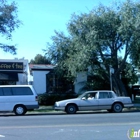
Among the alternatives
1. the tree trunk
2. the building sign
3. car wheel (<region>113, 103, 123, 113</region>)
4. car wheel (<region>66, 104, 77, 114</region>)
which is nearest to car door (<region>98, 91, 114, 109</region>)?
car wheel (<region>113, 103, 123, 113</region>)

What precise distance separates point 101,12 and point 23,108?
10.5 m

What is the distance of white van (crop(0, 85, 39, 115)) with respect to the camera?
64.0 ft

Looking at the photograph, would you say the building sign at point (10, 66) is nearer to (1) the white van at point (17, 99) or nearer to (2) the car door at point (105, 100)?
(1) the white van at point (17, 99)

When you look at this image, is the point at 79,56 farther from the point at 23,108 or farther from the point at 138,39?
the point at 23,108

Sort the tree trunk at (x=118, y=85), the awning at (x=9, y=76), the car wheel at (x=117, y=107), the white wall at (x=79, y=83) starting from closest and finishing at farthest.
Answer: the car wheel at (x=117, y=107) → the tree trunk at (x=118, y=85) → the awning at (x=9, y=76) → the white wall at (x=79, y=83)

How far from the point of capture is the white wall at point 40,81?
29.4 meters

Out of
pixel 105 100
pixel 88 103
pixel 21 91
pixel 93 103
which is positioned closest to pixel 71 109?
pixel 88 103

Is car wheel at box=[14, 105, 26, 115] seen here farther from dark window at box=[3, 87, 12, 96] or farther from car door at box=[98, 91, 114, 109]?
car door at box=[98, 91, 114, 109]

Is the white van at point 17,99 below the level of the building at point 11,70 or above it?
below

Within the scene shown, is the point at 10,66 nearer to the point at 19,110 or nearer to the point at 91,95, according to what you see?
the point at 19,110

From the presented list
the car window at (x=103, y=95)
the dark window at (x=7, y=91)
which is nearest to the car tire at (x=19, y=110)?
the dark window at (x=7, y=91)

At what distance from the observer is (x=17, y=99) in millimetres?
19688

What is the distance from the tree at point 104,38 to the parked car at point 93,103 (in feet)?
14.7

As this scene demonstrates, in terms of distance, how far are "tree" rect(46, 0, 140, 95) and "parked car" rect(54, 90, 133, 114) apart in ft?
14.7
